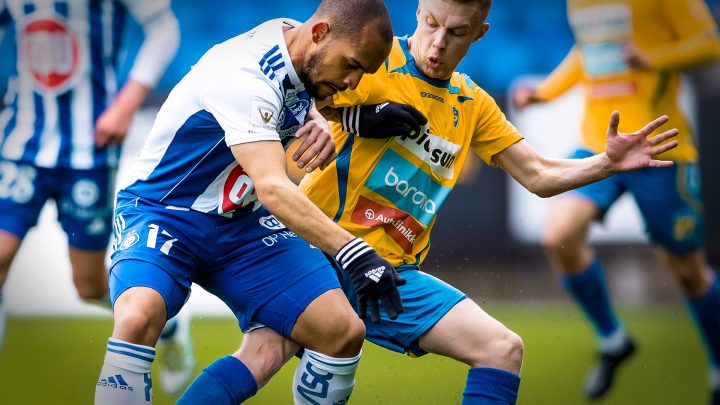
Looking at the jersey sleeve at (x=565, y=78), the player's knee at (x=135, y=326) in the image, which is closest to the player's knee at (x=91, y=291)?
the player's knee at (x=135, y=326)

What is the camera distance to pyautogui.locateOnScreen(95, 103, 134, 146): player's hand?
16.4 feet

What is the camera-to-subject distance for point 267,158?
332 cm

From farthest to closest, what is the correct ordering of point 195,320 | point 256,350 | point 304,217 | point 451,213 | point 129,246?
point 451,213 → point 195,320 → point 256,350 → point 129,246 → point 304,217

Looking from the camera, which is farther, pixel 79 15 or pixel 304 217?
pixel 79 15

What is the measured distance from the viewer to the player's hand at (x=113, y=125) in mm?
5000

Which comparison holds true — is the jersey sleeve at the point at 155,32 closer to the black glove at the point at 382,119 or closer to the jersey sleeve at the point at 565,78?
the black glove at the point at 382,119

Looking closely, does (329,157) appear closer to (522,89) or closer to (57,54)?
(57,54)

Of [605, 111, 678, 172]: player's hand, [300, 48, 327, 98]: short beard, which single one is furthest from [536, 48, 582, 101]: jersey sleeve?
[300, 48, 327, 98]: short beard

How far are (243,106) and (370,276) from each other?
0.68 meters

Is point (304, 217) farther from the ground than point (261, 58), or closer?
closer

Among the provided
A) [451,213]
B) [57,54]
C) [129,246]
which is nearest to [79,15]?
[57,54]

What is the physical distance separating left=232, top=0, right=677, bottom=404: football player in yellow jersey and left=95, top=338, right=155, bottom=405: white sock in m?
0.55

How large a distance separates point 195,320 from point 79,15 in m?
4.25

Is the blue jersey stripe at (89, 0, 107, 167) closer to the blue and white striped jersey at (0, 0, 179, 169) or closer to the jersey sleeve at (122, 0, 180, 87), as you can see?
the blue and white striped jersey at (0, 0, 179, 169)
